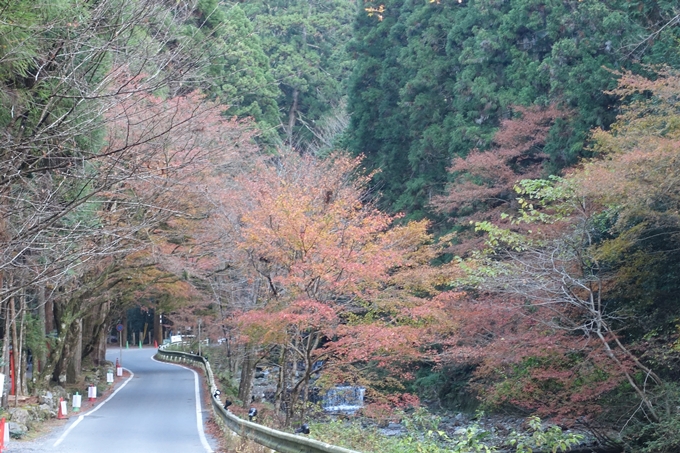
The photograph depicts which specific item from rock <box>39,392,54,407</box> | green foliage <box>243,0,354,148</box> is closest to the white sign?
rock <box>39,392,54,407</box>

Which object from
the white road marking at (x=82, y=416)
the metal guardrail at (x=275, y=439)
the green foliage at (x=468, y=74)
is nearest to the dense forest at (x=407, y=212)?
the green foliage at (x=468, y=74)

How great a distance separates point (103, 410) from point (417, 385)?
45.3 feet

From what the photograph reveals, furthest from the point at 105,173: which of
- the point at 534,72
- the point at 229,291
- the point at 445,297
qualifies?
the point at 534,72

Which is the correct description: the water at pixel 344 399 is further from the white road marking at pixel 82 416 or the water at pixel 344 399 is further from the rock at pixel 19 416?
the rock at pixel 19 416

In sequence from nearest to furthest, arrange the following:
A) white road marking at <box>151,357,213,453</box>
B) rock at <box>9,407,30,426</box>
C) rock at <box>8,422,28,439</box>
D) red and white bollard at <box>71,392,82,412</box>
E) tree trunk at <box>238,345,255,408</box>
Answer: white road marking at <box>151,357,213,453</box>, rock at <box>8,422,28,439</box>, rock at <box>9,407,30,426</box>, red and white bollard at <box>71,392,82,412</box>, tree trunk at <box>238,345,255,408</box>

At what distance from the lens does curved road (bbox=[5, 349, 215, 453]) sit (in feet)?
46.4

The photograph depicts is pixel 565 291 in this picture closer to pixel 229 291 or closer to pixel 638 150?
pixel 638 150

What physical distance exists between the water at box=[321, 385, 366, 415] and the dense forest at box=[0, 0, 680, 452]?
3.71 ft

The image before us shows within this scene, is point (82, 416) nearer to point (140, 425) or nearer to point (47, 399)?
point (47, 399)

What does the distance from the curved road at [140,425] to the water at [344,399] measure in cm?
395

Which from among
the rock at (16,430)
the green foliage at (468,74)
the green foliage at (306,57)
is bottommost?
the rock at (16,430)

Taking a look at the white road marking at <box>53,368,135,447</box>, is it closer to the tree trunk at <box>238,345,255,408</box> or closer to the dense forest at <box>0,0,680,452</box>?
the dense forest at <box>0,0,680,452</box>

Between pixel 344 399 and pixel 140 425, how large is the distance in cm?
655

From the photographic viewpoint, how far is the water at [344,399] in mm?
20487
